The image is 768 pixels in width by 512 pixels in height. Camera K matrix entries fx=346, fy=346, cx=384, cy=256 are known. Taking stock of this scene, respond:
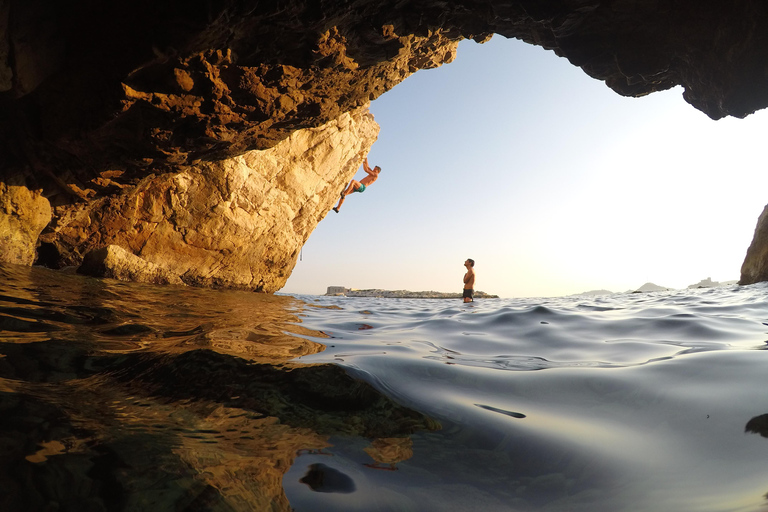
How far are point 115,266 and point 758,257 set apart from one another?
60.4ft

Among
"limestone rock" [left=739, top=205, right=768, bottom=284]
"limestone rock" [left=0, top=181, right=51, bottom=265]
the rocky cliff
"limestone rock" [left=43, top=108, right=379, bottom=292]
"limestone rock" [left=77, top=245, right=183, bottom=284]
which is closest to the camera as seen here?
the rocky cliff

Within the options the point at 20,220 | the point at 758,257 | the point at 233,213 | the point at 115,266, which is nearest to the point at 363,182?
the point at 233,213

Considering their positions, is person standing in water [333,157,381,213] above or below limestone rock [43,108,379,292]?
above

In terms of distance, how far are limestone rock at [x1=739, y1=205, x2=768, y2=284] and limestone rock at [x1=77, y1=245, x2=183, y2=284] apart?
58.2 feet

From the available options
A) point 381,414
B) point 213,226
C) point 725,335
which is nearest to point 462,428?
point 381,414

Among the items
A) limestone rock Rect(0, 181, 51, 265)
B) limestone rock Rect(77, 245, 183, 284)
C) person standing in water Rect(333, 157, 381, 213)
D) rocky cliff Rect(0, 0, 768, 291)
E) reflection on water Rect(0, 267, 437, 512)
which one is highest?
person standing in water Rect(333, 157, 381, 213)

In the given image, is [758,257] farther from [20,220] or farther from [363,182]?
[20,220]

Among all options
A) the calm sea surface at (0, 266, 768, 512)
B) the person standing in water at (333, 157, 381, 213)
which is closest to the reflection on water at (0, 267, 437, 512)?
the calm sea surface at (0, 266, 768, 512)

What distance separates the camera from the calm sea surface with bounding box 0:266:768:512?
23.6 inches

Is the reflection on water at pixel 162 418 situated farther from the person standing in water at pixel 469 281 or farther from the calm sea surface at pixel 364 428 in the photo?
the person standing in water at pixel 469 281

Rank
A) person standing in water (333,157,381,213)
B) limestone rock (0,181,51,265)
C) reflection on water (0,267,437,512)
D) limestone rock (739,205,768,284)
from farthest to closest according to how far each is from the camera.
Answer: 1. person standing in water (333,157,381,213)
2. limestone rock (739,205,768,284)
3. limestone rock (0,181,51,265)
4. reflection on water (0,267,437,512)

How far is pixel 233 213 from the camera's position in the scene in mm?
9641

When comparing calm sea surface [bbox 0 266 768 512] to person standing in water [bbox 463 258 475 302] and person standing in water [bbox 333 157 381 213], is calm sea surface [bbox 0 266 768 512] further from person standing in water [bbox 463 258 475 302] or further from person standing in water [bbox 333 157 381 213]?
person standing in water [bbox 333 157 381 213]

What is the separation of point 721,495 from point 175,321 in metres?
2.81
